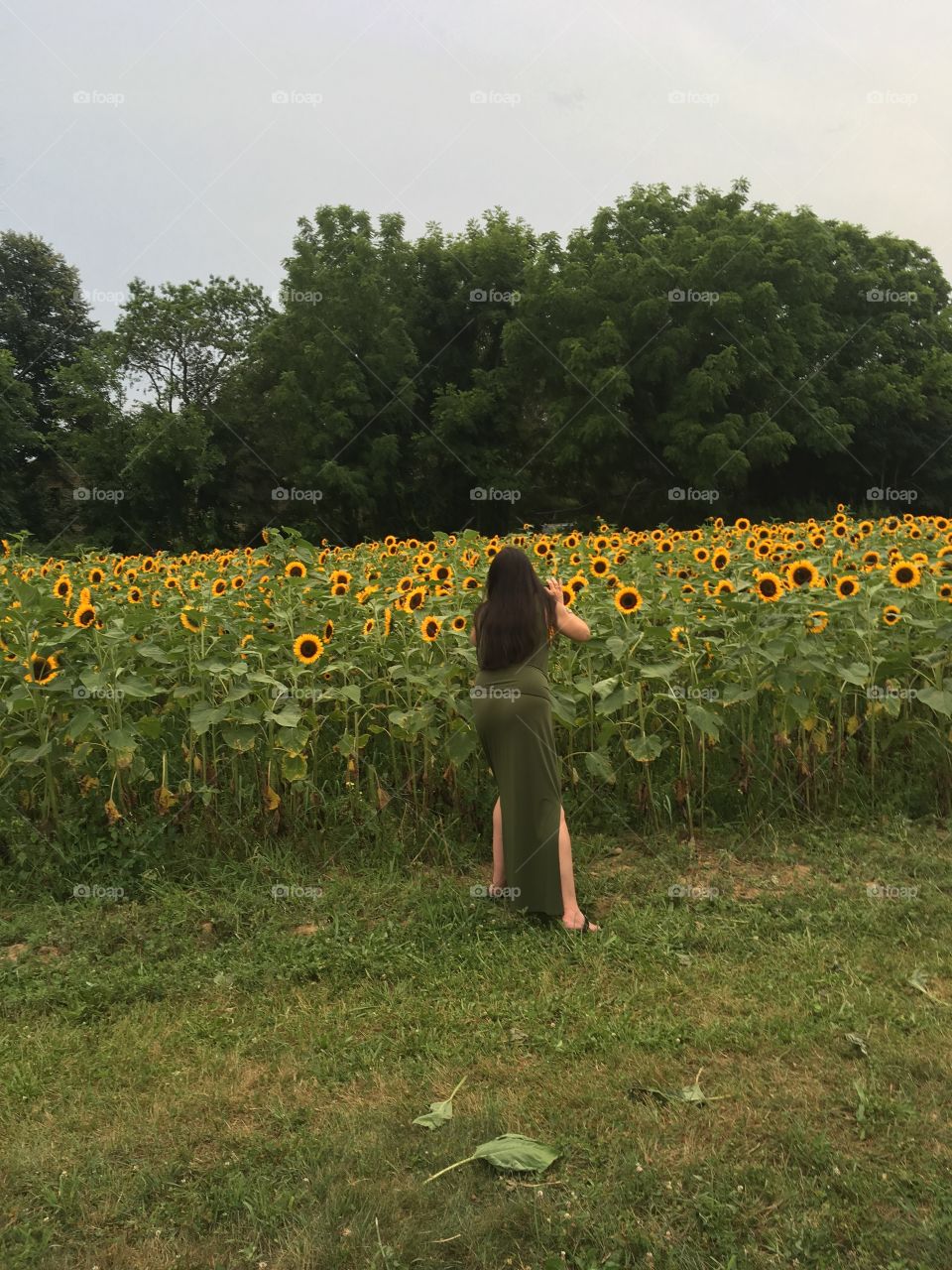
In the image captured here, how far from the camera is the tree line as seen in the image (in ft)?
97.3

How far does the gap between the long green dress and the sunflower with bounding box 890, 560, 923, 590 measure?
2724mm

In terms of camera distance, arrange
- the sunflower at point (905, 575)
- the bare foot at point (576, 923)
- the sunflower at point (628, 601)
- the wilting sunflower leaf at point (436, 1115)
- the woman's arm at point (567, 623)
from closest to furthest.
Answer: the wilting sunflower leaf at point (436, 1115), the bare foot at point (576, 923), the woman's arm at point (567, 623), the sunflower at point (628, 601), the sunflower at point (905, 575)

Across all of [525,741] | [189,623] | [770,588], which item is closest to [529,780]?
[525,741]

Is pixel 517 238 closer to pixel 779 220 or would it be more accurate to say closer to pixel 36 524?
pixel 779 220

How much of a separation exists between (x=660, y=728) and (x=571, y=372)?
84.1 ft

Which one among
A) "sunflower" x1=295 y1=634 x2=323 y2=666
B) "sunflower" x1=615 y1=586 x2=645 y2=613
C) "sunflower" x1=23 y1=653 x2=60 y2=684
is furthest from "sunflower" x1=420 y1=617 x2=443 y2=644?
"sunflower" x1=23 y1=653 x2=60 y2=684

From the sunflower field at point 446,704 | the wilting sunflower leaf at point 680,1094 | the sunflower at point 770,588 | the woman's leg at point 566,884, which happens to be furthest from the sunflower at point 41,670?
the sunflower at point 770,588

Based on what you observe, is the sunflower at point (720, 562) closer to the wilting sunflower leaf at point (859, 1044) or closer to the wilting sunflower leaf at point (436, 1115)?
the wilting sunflower leaf at point (859, 1044)

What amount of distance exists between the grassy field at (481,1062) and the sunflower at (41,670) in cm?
100

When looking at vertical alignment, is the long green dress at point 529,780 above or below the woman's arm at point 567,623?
below

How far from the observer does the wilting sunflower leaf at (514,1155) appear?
272cm

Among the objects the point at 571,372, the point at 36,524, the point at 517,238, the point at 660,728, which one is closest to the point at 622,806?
the point at 660,728

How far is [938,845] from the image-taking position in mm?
4973

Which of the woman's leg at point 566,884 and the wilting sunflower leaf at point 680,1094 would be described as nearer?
the wilting sunflower leaf at point 680,1094
